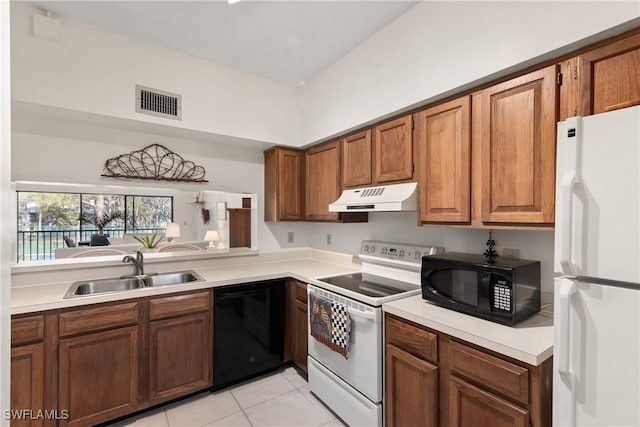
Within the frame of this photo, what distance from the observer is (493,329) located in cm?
143

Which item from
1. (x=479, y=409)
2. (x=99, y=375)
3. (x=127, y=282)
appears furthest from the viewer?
(x=127, y=282)

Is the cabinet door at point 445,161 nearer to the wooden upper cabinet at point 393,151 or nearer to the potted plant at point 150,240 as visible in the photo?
the wooden upper cabinet at point 393,151

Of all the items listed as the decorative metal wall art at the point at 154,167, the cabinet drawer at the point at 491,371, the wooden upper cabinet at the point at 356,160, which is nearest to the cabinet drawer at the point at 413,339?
the cabinet drawer at the point at 491,371

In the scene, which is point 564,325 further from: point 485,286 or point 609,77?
point 609,77

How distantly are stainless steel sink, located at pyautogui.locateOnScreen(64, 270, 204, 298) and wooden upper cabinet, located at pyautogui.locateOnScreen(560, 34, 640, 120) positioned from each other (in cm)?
256

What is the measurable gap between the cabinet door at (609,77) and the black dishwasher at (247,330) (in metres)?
2.36

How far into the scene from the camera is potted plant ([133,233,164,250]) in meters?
3.02

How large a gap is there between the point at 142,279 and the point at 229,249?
2.84ft

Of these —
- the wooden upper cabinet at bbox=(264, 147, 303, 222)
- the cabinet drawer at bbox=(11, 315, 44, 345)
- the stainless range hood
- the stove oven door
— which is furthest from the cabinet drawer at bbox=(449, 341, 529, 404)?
the cabinet drawer at bbox=(11, 315, 44, 345)

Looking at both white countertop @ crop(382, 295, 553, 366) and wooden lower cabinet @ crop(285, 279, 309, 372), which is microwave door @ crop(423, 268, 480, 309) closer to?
white countertop @ crop(382, 295, 553, 366)

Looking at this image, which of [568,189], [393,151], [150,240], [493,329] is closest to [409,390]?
[493,329]

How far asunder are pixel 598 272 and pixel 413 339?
3.02ft

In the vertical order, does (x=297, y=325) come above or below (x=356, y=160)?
below

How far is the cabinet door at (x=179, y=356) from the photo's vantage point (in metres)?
2.13
